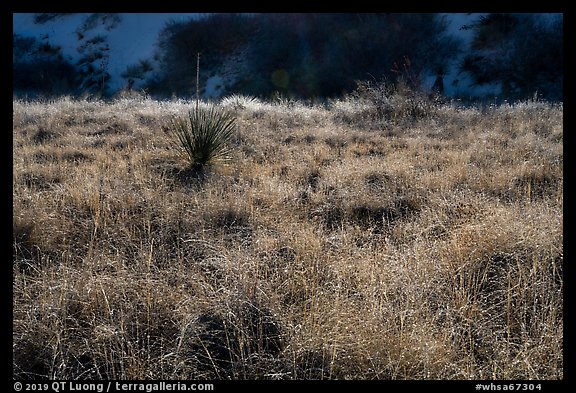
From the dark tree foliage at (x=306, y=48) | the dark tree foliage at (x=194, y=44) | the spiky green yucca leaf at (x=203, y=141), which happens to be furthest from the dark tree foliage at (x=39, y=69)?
the spiky green yucca leaf at (x=203, y=141)

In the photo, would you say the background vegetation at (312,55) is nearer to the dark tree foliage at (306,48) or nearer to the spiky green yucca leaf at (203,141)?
the dark tree foliage at (306,48)

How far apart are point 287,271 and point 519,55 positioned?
2369 centimetres

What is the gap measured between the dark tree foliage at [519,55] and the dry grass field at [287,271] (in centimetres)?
1819

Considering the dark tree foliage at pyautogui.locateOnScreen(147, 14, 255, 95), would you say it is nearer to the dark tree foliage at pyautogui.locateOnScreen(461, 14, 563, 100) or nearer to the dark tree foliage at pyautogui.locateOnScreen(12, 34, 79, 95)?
the dark tree foliage at pyautogui.locateOnScreen(12, 34, 79, 95)

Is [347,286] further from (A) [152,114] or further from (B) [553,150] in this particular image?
(A) [152,114]

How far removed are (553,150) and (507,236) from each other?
4.96 m

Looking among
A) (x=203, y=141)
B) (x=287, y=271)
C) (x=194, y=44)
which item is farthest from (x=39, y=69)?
(x=287, y=271)

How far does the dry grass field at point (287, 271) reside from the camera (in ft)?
7.48

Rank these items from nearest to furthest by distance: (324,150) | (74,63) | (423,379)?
1. (423,379)
2. (324,150)
3. (74,63)

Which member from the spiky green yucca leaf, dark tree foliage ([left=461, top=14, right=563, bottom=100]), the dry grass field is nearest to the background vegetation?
dark tree foliage ([left=461, top=14, right=563, bottom=100])

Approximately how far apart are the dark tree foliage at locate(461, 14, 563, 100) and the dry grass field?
18.2 meters

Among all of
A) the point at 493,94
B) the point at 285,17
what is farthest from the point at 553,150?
the point at 285,17

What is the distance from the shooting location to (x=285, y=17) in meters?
27.5

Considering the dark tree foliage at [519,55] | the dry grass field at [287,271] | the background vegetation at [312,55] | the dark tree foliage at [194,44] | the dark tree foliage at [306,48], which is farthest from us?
the dark tree foliage at [194,44]
